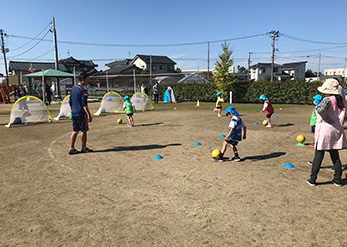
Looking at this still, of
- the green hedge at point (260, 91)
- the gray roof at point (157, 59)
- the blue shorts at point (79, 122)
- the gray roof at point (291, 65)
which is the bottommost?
the blue shorts at point (79, 122)

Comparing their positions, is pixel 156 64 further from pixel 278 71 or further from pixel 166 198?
pixel 166 198

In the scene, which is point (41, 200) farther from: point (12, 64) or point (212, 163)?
point (12, 64)

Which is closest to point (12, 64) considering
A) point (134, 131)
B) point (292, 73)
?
point (134, 131)

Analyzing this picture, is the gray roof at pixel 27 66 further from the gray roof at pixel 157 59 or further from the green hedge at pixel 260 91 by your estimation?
the green hedge at pixel 260 91

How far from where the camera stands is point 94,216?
11.7 feet

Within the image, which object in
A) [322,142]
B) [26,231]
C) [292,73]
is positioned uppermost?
[292,73]

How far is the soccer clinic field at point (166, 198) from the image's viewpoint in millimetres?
3070

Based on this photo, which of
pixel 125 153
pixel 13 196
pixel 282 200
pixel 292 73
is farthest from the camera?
pixel 292 73

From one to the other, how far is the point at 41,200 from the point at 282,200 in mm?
3977

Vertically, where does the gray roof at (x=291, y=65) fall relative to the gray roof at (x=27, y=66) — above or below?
above

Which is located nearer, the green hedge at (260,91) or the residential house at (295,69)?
the green hedge at (260,91)

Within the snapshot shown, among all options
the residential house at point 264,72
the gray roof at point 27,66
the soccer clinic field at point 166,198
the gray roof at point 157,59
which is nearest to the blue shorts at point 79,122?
the soccer clinic field at point 166,198

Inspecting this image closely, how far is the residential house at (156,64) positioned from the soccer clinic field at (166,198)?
58.5 metres

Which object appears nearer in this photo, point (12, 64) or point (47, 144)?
point (47, 144)
